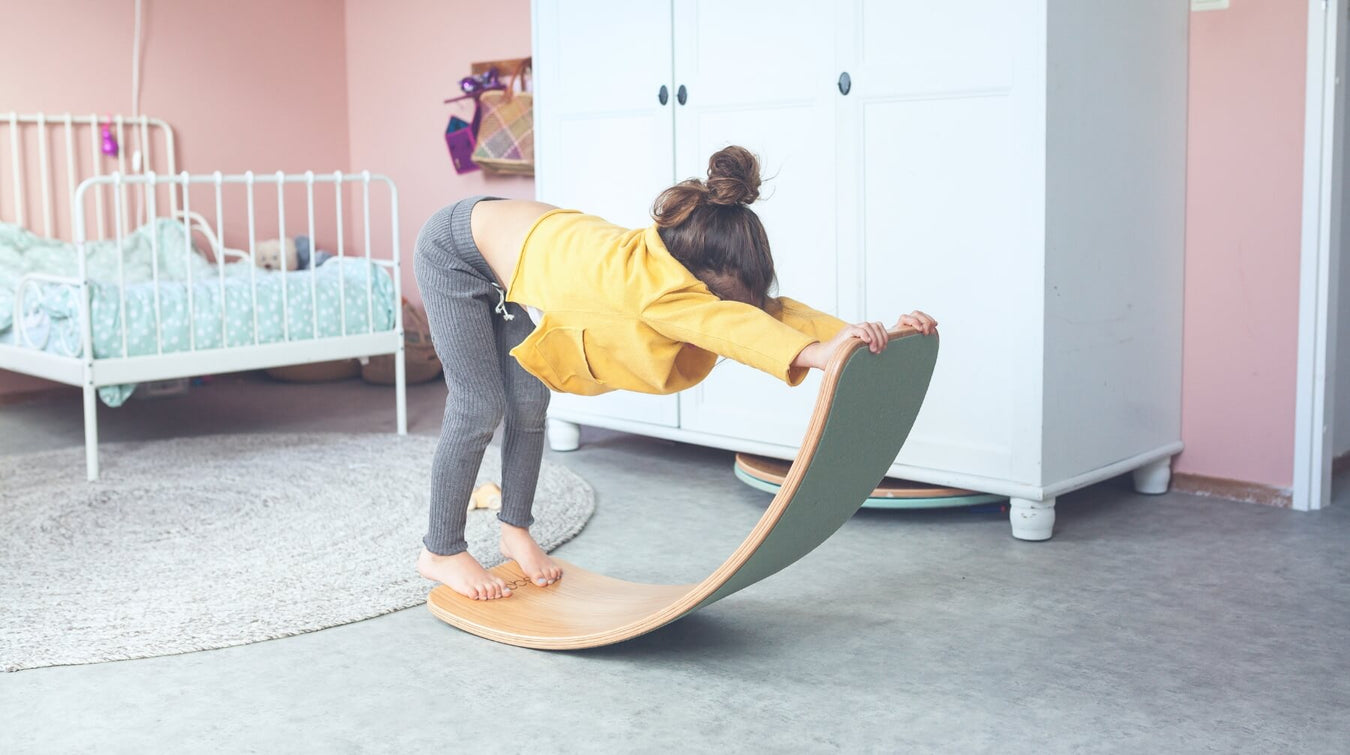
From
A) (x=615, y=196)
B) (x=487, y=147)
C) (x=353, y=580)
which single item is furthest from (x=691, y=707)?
(x=487, y=147)

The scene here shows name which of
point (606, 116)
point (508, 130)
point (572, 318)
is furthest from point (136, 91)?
point (572, 318)

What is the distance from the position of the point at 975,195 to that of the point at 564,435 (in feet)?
4.54

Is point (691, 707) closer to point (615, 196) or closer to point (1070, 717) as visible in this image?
point (1070, 717)

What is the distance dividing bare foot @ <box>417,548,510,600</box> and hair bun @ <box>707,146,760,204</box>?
77 cm

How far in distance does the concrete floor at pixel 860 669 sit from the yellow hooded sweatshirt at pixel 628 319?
0.44m

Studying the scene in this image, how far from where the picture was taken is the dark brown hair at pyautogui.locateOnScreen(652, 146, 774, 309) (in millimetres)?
1718

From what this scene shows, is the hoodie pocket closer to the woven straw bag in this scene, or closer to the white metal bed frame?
the white metal bed frame

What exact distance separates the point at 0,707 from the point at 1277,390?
8.20 ft

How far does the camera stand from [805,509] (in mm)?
1701

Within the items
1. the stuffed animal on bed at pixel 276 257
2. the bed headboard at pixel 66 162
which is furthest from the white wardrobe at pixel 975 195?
the bed headboard at pixel 66 162

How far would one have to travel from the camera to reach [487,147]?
169 inches

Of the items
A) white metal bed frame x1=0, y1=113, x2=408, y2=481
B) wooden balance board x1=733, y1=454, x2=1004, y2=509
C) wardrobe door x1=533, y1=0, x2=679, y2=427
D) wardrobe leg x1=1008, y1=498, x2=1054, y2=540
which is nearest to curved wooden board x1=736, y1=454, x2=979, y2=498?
wooden balance board x1=733, y1=454, x2=1004, y2=509

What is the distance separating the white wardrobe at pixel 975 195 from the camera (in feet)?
7.89

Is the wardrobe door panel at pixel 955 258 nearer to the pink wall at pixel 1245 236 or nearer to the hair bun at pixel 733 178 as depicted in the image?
the pink wall at pixel 1245 236
